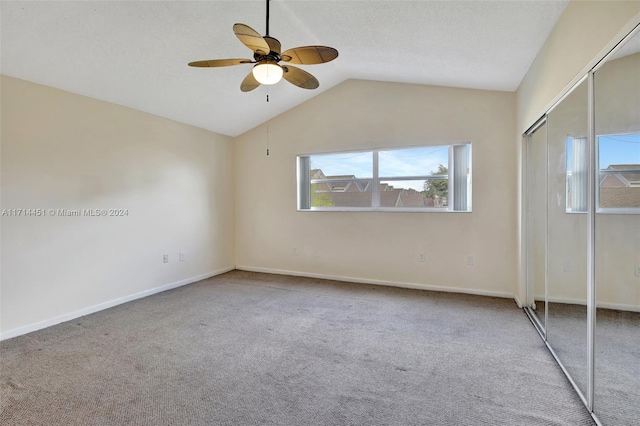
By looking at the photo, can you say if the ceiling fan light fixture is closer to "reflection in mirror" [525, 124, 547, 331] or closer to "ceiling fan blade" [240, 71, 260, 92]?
"ceiling fan blade" [240, 71, 260, 92]

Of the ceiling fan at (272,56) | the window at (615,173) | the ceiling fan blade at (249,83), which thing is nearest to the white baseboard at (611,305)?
the window at (615,173)

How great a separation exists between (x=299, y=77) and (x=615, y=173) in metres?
2.16

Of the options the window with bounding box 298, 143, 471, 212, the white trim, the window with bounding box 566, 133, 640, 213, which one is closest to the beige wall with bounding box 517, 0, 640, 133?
the window with bounding box 566, 133, 640, 213

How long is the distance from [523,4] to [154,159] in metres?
4.29

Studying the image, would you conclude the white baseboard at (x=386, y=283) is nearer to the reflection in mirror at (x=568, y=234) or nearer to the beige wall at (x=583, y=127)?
the reflection in mirror at (x=568, y=234)

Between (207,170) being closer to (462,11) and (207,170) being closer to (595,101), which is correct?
(462,11)

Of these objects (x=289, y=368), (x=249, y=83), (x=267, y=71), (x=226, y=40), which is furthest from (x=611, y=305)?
(x=226, y=40)

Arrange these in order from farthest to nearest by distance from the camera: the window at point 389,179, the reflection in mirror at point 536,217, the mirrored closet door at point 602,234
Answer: the window at point 389,179 → the reflection in mirror at point 536,217 → the mirrored closet door at point 602,234

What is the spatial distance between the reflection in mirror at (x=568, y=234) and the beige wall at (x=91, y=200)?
449 cm

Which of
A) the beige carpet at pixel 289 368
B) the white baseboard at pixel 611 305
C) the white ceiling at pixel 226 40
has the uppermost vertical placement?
the white ceiling at pixel 226 40

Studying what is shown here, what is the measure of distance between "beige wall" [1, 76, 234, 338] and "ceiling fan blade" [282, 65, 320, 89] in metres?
2.51

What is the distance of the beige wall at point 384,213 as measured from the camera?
3.93m

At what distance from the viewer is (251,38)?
189 centimetres

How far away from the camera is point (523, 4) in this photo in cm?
216
